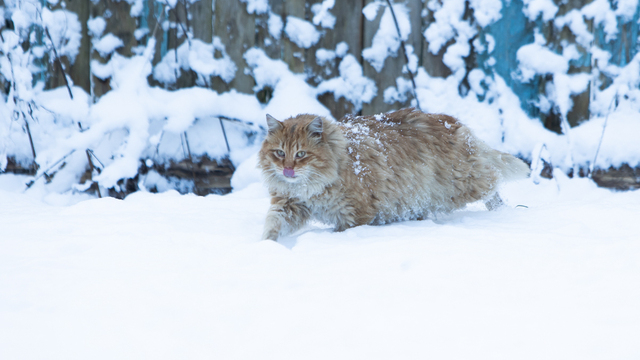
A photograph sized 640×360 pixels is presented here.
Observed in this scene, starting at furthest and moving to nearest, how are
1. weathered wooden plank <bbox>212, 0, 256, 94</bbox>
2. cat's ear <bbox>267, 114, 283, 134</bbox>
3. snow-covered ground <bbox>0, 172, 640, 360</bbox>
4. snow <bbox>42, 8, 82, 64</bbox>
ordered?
1. weathered wooden plank <bbox>212, 0, 256, 94</bbox>
2. snow <bbox>42, 8, 82, 64</bbox>
3. cat's ear <bbox>267, 114, 283, 134</bbox>
4. snow-covered ground <bbox>0, 172, 640, 360</bbox>

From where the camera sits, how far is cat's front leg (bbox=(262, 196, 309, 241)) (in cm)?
259

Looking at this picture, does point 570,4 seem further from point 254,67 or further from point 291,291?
point 291,291

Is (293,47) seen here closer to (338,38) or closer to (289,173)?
(338,38)

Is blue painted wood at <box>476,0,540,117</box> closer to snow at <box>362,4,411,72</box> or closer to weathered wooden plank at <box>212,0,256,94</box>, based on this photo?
snow at <box>362,4,411,72</box>

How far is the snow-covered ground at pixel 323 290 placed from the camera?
4.57ft

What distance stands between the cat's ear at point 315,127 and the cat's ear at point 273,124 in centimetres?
20

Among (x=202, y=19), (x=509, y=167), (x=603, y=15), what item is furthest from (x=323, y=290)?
(x=603, y=15)

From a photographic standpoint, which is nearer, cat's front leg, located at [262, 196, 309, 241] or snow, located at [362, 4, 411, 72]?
cat's front leg, located at [262, 196, 309, 241]

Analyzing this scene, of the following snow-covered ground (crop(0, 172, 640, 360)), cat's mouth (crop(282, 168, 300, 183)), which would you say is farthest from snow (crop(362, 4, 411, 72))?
snow-covered ground (crop(0, 172, 640, 360))

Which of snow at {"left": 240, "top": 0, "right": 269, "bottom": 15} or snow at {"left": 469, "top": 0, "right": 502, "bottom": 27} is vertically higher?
snow at {"left": 240, "top": 0, "right": 269, "bottom": 15}

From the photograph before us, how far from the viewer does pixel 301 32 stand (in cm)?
409

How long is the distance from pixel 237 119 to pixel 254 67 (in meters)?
0.49

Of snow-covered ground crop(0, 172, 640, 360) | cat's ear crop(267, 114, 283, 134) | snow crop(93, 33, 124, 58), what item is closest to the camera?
snow-covered ground crop(0, 172, 640, 360)

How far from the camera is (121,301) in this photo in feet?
5.42
